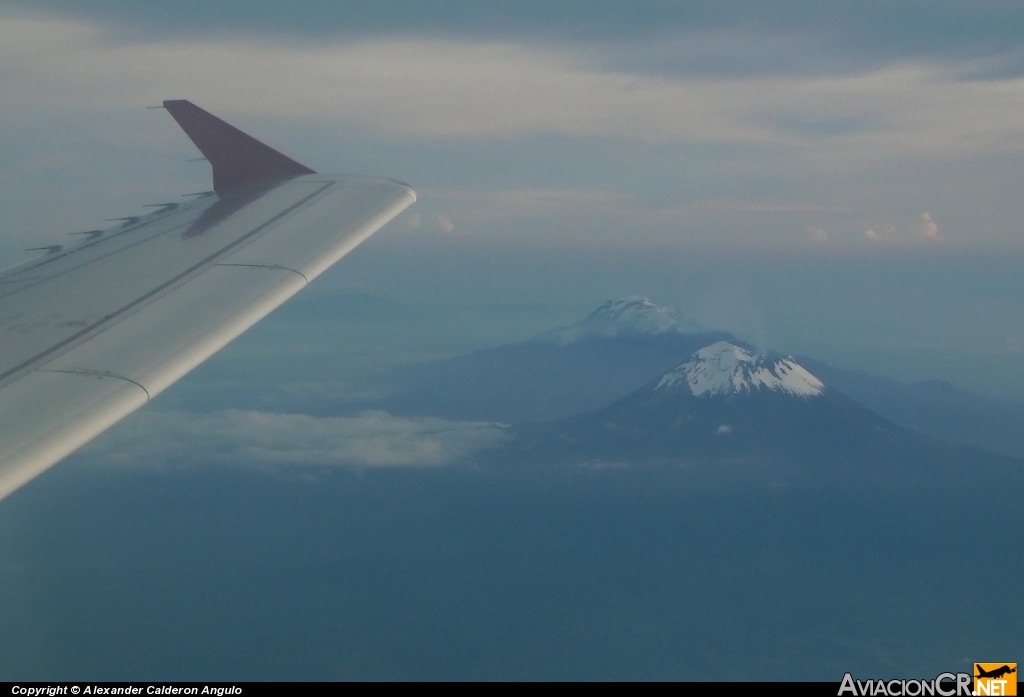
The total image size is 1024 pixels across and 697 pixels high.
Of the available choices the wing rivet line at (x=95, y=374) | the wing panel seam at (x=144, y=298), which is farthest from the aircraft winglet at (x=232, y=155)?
the wing rivet line at (x=95, y=374)

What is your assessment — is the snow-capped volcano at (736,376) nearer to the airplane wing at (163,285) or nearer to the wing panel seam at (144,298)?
the airplane wing at (163,285)

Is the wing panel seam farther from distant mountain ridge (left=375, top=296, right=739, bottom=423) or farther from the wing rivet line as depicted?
distant mountain ridge (left=375, top=296, right=739, bottom=423)

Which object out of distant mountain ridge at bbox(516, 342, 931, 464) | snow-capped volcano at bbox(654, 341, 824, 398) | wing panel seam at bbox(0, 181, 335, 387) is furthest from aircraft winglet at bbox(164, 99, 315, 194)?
snow-capped volcano at bbox(654, 341, 824, 398)

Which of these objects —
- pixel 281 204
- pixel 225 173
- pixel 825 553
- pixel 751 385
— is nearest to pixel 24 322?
pixel 281 204

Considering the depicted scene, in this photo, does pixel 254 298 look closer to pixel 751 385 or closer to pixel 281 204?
pixel 281 204

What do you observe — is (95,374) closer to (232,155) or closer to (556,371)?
(232,155)

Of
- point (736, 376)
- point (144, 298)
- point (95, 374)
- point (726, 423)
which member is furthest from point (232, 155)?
point (736, 376)

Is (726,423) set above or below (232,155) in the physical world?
above
